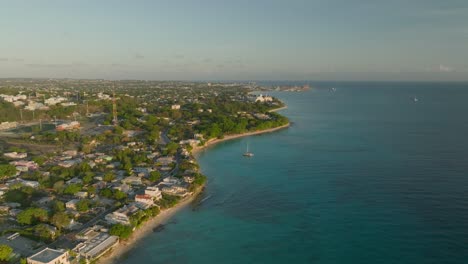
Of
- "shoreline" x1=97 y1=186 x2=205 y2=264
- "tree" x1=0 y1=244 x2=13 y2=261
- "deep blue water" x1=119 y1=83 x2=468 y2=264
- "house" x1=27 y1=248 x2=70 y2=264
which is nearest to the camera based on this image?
"house" x1=27 y1=248 x2=70 y2=264

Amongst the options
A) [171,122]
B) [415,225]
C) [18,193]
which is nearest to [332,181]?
[415,225]

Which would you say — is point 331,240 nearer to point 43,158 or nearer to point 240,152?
point 240,152

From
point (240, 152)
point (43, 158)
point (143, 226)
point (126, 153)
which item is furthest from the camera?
point (240, 152)

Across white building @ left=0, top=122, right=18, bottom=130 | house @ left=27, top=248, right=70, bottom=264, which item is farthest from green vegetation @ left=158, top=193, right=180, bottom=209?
white building @ left=0, top=122, right=18, bottom=130

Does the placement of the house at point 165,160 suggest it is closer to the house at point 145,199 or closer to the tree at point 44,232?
the house at point 145,199

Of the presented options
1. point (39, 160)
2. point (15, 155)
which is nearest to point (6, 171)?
point (39, 160)

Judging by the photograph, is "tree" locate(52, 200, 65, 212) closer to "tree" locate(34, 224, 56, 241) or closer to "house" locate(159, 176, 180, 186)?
"tree" locate(34, 224, 56, 241)
